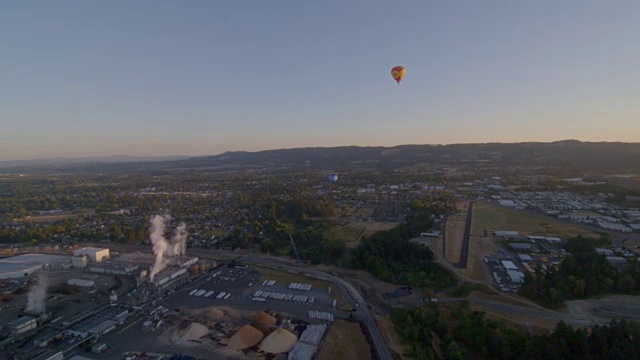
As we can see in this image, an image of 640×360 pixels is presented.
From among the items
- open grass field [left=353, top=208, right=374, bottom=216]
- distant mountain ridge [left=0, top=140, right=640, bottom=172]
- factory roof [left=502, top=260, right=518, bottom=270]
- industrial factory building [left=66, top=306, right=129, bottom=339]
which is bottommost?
industrial factory building [left=66, top=306, right=129, bottom=339]

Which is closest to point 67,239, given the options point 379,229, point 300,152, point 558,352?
point 379,229

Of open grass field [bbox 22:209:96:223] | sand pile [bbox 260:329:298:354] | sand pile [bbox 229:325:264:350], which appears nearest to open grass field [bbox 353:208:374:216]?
sand pile [bbox 260:329:298:354]

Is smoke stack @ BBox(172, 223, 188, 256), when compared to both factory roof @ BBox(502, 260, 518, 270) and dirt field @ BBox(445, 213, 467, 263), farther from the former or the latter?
factory roof @ BBox(502, 260, 518, 270)

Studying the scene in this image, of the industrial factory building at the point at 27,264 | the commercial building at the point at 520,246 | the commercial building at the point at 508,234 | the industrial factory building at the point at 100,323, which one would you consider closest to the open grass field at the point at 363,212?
the commercial building at the point at 508,234

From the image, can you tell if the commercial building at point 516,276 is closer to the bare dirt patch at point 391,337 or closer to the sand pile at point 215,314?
the bare dirt patch at point 391,337

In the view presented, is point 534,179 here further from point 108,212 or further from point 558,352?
point 108,212
